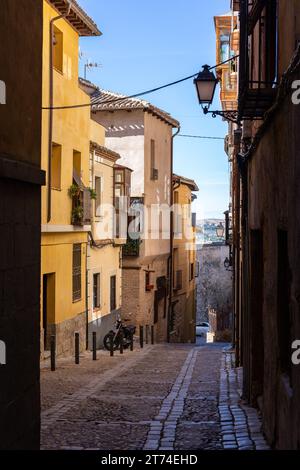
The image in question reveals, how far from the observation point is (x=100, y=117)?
2914cm

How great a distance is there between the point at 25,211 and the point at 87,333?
1554cm

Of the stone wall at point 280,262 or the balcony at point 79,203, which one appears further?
the balcony at point 79,203

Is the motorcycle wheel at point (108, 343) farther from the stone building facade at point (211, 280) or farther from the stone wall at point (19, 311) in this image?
the stone building facade at point (211, 280)

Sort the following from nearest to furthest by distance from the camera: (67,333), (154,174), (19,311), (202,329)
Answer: (19,311)
(67,333)
(154,174)
(202,329)

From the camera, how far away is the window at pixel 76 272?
19797mm

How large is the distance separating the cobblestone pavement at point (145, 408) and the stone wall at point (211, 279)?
128ft


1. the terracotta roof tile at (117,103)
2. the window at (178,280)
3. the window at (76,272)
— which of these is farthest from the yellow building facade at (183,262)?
the window at (76,272)

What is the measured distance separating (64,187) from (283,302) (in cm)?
1264

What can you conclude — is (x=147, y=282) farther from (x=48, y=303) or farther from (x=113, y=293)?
(x=48, y=303)

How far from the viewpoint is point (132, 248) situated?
2803 centimetres

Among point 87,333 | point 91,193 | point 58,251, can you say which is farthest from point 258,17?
point 87,333

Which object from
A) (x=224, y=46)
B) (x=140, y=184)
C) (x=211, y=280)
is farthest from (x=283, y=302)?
(x=211, y=280)

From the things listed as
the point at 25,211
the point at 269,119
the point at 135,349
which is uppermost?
the point at 269,119

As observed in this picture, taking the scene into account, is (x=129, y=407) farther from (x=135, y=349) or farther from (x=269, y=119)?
(x=135, y=349)
